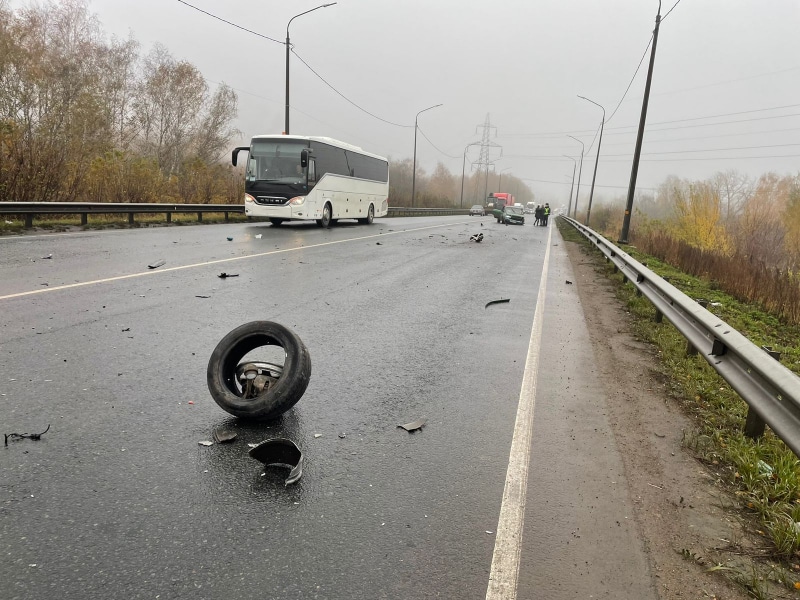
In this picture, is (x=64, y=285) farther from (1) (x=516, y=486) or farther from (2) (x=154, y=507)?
(1) (x=516, y=486)

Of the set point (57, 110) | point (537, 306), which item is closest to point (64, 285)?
point (537, 306)

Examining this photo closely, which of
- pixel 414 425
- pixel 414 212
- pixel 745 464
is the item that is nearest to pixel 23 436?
pixel 414 425

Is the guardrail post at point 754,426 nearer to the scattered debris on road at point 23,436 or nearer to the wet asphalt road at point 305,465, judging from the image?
the wet asphalt road at point 305,465

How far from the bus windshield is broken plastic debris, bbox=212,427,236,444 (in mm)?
18726

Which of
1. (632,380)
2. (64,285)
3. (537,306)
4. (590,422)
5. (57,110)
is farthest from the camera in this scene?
(57,110)

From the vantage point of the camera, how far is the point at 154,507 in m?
2.72

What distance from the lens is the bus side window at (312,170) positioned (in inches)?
851

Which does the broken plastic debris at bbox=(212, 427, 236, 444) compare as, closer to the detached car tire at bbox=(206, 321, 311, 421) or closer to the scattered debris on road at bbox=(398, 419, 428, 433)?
the detached car tire at bbox=(206, 321, 311, 421)

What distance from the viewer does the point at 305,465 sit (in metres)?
3.27

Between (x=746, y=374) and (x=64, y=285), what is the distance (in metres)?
8.34

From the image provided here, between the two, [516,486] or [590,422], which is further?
[590,422]

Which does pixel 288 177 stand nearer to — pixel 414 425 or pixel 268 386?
pixel 268 386

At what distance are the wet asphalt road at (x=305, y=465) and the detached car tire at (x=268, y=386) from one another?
13 cm

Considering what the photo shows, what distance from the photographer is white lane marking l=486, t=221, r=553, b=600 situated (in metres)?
2.35
